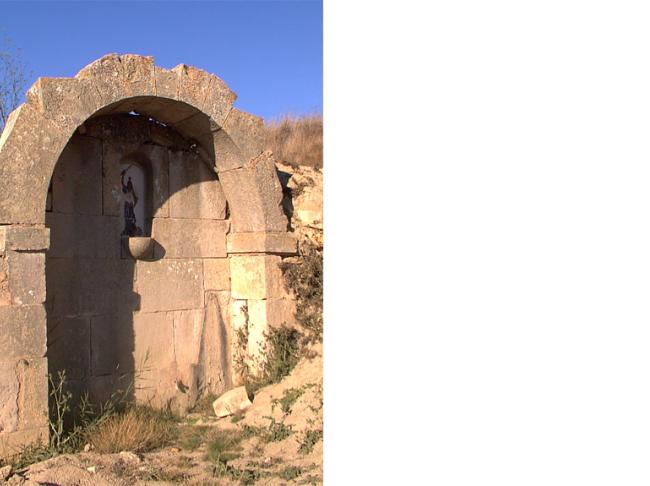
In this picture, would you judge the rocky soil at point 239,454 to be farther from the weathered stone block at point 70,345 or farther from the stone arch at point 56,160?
the weathered stone block at point 70,345

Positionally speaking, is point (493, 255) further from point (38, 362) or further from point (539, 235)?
point (38, 362)

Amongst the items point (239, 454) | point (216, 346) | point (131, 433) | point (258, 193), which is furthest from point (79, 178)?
point (239, 454)

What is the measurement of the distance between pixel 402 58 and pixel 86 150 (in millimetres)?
6120

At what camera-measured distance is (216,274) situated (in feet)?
23.6

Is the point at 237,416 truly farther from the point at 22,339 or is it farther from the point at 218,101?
the point at 218,101

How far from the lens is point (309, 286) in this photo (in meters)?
7.03

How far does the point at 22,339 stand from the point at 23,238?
79 centimetres

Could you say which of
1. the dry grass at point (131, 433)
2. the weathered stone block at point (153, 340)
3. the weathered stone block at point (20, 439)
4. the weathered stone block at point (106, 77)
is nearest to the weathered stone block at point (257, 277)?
the weathered stone block at point (153, 340)

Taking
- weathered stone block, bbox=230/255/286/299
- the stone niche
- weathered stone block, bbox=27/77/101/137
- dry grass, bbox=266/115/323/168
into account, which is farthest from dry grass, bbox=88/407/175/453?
dry grass, bbox=266/115/323/168

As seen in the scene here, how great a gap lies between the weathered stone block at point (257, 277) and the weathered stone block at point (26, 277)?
2.45 m

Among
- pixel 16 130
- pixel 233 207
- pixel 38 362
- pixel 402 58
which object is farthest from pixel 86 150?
pixel 402 58

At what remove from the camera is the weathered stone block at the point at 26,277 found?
15.8ft

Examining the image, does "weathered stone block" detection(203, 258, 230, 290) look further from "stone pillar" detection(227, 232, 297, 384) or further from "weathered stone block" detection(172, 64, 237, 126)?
"weathered stone block" detection(172, 64, 237, 126)

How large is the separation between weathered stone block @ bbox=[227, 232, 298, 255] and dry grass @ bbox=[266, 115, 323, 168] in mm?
3909
